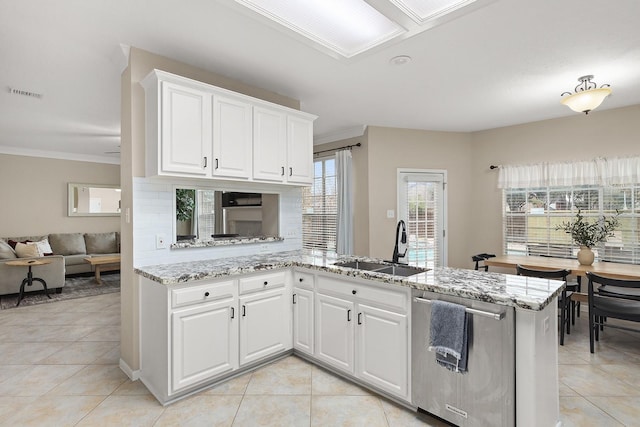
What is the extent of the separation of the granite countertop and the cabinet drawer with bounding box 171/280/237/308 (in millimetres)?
69

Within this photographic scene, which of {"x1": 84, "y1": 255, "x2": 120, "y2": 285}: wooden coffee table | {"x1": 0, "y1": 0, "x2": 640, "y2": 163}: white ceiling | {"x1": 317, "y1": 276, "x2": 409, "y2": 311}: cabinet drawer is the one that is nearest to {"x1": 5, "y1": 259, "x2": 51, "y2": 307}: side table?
{"x1": 84, "y1": 255, "x2": 120, "y2": 285}: wooden coffee table

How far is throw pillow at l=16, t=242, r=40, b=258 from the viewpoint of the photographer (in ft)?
18.4

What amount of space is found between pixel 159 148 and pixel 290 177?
4.21 ft

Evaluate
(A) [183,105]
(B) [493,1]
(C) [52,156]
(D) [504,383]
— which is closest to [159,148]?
(A) [183,105]

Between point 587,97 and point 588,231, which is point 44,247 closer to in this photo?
point 587,97

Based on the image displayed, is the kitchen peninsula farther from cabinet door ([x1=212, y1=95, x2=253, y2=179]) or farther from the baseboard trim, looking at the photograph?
cabinet door ([x1=212, y1=95, x2=253, y2=179])

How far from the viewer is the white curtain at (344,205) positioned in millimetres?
5098

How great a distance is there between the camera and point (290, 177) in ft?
11.1

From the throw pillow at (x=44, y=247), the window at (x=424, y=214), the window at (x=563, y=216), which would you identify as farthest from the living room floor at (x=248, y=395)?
the throw pillow at (x=44, y=247)

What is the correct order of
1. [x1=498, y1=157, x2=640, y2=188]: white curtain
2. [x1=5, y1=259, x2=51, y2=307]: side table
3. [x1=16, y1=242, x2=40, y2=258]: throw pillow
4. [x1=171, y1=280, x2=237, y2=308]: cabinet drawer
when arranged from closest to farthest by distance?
[x1=171, y1=280, x2=237, y2=308]: cabinet drawer → [x1=498, y1=157, x2=640, y2=188]: white curtain → [x1=5, y1=259, x2=51, y2=307]: side table → [x1=16, y1=242, x2=40, y2=258]: throw pillow

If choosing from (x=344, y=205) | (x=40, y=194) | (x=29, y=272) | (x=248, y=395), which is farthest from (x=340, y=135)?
(x=40, y=194)

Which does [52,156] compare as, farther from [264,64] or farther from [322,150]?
[264,64]

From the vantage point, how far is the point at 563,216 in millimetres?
4633

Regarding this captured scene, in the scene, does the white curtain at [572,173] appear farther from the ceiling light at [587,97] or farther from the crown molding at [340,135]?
the crown molding at [340,135]
